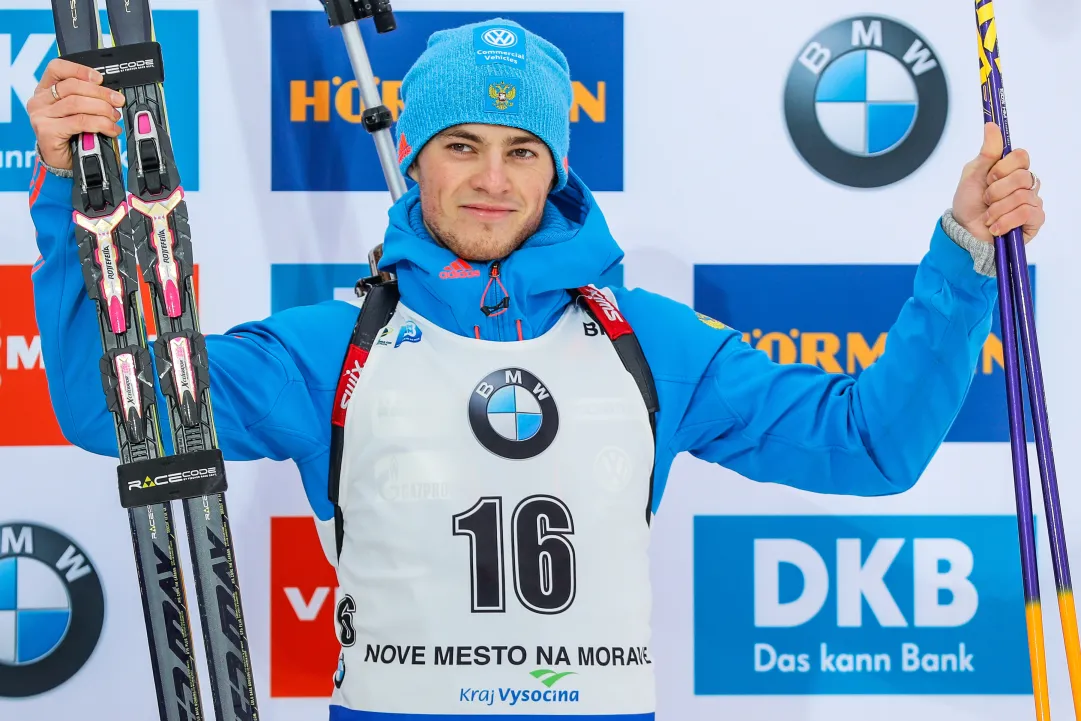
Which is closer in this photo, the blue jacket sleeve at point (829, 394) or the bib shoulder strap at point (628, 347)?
the blue jacket sleeve at point (829, 394)

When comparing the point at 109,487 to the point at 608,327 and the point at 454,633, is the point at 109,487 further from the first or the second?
the point at 608,327

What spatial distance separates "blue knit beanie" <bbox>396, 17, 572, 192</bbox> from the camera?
1423 mm

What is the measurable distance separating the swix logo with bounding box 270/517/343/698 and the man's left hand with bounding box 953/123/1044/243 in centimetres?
124

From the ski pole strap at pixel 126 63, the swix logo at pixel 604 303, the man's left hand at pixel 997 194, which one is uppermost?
the ski pole strap at pixel 126 63

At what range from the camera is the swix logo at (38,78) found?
6.14 ft

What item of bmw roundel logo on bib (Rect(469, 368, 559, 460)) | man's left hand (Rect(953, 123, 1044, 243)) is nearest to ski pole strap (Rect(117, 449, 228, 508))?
bmw roundel logo on bib (Rect(469, 368, 559, 460))

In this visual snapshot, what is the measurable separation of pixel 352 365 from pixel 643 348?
399 millimetres

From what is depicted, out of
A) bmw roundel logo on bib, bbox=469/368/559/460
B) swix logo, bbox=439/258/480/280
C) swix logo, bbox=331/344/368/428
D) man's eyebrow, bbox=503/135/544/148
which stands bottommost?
bmw roundel logo on bib, bbox=469/368/559/460

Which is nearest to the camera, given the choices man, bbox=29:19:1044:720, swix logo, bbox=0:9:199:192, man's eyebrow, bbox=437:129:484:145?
man, bbox=29:19:1044:720

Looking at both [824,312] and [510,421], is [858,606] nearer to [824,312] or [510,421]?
[824,312]

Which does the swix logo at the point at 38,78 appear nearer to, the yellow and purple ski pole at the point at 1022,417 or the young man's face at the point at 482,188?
the young man's face at the point at 482,188

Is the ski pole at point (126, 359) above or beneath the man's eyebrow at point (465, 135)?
beneath

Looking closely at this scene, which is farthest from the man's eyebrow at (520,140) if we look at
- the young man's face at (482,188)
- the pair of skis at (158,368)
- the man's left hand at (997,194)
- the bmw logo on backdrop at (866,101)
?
the bmw logo on backdrop at (866,101)

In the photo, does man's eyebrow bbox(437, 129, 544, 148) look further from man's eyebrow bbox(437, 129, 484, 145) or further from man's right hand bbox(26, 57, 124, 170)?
man's right hand bbox(26, 57, 124, 170)
